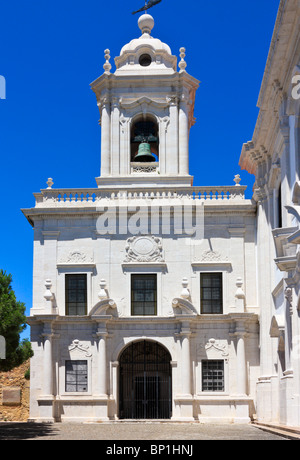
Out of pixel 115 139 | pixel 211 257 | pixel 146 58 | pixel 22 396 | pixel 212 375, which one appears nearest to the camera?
pixel 212 375

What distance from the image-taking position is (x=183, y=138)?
3416cm

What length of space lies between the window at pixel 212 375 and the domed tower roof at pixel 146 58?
12259mm

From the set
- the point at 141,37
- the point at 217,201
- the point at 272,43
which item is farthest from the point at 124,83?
the point at 272,43

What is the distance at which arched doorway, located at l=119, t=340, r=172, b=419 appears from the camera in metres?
31.3

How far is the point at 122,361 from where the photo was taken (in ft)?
104

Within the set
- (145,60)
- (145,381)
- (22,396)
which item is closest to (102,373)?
(145,381)

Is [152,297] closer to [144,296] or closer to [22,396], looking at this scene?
[144,296]

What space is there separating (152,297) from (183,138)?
6.90 meters

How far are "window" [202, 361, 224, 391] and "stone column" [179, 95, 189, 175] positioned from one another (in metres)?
7.77

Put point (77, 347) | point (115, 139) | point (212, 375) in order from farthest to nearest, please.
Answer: point (115, 139) < point (77, 347) < point (212, 375)

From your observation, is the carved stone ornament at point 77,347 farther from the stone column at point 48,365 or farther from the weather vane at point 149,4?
the weather vane at point 149,4

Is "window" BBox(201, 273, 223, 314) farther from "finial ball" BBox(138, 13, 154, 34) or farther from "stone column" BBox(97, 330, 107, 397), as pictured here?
"finial ball" BBox(138, 13, 154, 34)

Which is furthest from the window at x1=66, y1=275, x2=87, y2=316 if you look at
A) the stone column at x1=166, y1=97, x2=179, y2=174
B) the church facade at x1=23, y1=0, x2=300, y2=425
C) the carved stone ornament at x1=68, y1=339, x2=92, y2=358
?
the stone column at x1=166, y1=97, x2=179, y2=174

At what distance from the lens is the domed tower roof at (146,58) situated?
34.8m
